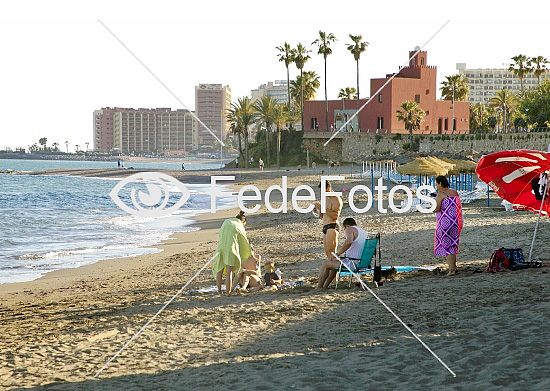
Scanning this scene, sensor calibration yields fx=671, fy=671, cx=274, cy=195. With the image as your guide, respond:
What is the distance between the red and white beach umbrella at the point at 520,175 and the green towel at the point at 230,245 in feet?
12.5

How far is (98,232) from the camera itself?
22047mm

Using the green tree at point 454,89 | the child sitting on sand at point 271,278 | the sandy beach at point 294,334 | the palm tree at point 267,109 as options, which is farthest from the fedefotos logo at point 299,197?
the green tree at point 454,89

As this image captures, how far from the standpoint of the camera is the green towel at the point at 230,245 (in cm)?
925

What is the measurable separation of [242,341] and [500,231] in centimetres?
900

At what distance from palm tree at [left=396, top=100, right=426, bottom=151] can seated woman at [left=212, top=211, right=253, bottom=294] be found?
50.9m

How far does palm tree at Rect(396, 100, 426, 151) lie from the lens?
5834 cm

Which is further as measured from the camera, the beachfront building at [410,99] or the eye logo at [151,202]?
the beachfront building at [410,99]

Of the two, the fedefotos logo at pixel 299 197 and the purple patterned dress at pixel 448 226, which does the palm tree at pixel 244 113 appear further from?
the purple patterned dress at pixel 448 226

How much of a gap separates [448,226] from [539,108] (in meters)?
53.8


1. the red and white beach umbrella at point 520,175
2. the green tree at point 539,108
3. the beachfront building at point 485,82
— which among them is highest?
the beachfront building at point 485,82

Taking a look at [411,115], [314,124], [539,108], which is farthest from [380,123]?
[539,108]

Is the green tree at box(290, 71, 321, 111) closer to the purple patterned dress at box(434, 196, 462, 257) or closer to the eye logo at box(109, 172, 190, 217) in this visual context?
the eye logo at box(109, 172, 190, 217)

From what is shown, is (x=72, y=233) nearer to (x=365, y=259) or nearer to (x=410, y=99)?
(x=365, y=259)

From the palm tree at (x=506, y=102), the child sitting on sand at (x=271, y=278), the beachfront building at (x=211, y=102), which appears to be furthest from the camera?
the beachfront building at (x=211, y=102)
